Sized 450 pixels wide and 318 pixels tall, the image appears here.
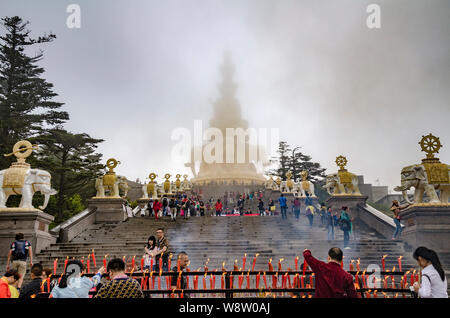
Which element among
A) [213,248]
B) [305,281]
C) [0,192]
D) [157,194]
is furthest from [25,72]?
[305,281]

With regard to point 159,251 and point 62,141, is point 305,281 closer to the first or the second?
point 159,251

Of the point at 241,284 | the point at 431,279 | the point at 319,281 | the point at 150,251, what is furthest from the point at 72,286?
the point at 431,279

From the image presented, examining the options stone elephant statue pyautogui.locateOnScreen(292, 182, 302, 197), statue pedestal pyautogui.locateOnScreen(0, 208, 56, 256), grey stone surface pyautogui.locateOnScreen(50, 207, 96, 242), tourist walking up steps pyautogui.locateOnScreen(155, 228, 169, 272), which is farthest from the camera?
A: stone elephant statue pyautogui.locateOnScreen(292, 182, 302, 197)

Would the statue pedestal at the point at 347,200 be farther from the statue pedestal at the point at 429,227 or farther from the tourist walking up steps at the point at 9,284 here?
the tourist walking up steps at the point at 9,284

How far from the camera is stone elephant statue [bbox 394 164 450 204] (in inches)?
460

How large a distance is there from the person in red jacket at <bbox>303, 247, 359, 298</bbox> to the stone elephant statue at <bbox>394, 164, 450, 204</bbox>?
9.49 meters

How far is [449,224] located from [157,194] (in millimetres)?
17677

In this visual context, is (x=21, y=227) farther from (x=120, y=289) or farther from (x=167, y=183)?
(x=167, y=183)

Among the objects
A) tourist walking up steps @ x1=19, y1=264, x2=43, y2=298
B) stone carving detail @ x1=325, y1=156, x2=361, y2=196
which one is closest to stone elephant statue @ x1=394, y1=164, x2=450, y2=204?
stone carving detail @ x1=325, y1=156, x2=361, y2=196

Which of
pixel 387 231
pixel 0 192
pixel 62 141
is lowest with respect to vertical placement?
pixel 387 231

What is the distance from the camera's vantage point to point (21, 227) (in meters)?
11.3

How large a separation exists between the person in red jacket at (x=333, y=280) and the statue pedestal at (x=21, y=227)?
9979 millimetres

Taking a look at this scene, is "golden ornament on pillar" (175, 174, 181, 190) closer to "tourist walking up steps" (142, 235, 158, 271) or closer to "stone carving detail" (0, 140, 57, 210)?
"stone carving detail" (0, 140, 57, 210)
